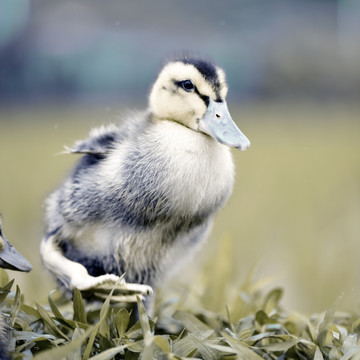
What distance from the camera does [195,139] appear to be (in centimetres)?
77

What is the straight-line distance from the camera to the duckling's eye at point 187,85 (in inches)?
30.3

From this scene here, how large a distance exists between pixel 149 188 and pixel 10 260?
6.5 inches

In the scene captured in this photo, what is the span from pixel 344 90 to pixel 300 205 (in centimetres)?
162

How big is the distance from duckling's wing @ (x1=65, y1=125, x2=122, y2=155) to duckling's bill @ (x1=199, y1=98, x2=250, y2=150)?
0.44 ft

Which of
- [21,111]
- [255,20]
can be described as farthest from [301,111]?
[21,111]

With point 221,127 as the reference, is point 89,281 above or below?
below

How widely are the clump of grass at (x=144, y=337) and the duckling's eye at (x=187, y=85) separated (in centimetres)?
24

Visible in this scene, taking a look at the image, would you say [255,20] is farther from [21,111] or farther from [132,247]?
[132,247]

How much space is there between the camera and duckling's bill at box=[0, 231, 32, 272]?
2.39 feet

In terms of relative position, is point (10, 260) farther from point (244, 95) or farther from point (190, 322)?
point (244, 95)

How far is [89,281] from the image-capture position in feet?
2.50

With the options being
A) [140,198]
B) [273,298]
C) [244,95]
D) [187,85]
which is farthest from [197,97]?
[244,95]

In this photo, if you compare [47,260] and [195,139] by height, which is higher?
[195,139]

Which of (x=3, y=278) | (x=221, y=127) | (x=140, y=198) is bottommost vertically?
(x=3, y=278)
